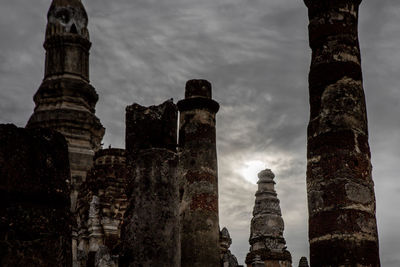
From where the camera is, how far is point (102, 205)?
47.3 ft

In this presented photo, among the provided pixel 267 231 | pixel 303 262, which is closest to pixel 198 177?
pixel 267 231

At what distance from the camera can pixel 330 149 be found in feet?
29.9

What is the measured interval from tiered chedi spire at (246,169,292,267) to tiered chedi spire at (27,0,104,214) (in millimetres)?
7486

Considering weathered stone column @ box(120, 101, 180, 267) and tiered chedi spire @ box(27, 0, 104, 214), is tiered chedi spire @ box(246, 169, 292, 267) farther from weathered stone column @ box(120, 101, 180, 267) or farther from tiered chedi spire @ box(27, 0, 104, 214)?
weathered stone column @ box(120, 101, 180, 267)

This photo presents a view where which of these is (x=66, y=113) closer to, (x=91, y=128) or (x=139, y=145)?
(x=91, y=128)

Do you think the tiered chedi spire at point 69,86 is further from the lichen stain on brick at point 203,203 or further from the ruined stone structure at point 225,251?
the lichen stain on brick at point 203,203

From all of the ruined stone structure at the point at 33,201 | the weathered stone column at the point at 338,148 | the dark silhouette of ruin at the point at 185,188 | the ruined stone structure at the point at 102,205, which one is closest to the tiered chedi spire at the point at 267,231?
the dark silhouette of ruin at the point at 185,188

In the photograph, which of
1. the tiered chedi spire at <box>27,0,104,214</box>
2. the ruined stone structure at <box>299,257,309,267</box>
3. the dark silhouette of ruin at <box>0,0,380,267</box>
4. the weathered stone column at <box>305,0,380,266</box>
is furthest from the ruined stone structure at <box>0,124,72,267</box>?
the tiered chedi spire at <box>27,0,104,214</box>

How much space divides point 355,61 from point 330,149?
1.54 m

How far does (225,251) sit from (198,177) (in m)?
4.22

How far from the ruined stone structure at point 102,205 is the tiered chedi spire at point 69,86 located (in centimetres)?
864

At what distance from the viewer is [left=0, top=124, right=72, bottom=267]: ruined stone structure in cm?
355

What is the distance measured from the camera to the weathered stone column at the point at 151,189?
7.03 m

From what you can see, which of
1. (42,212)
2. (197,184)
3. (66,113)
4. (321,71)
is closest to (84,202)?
(197,184)
